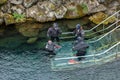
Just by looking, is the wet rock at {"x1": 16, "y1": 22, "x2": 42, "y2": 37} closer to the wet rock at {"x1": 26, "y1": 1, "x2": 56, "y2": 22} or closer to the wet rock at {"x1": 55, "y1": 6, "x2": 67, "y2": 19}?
A: the wet rock at {"x1": 26, "y1": 1, "x2": 56, "y2": 22}

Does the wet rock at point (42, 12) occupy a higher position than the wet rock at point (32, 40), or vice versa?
the wet rock at point (42, 12)

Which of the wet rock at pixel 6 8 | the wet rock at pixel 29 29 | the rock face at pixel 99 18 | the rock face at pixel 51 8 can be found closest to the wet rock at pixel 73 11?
the rock face at pixel 51 8

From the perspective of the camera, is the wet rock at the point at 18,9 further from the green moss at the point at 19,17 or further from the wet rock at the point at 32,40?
the wet rock at the point at 32,40

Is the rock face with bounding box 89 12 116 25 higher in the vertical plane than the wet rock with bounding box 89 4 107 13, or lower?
lower

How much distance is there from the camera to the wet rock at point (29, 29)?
34.8 meters

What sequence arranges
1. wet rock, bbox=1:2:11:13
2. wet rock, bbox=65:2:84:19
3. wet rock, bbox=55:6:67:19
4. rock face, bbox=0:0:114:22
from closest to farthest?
wet rock, bbox=55:6:67:19 → rock face, bbox=0:0:114:22 → wet rock, bbox=65:2:84:19 → wet rock, bbox=1:2:11:13

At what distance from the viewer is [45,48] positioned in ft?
104

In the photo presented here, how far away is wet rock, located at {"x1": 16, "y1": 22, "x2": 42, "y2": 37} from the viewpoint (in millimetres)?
34791

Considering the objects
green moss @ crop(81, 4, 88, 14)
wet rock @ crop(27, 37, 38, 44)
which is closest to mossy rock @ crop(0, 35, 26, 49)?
wet rock @ crop(27, 37, 38, 44)

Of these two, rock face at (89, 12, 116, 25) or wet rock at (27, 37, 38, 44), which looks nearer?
wet rock at (27, 37, 38, 44)

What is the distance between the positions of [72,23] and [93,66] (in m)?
8.59

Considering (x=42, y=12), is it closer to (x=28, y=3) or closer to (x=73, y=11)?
(x=28, y=3)

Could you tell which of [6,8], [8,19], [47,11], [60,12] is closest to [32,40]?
[47,11]

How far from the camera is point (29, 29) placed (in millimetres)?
35625
